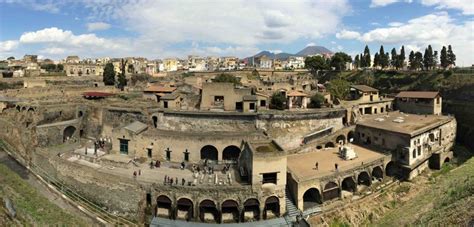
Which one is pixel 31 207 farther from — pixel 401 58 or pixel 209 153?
pixel 401 58

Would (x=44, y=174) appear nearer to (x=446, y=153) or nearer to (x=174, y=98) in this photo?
(x=174, y=98)

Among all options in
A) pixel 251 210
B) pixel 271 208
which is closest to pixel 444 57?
pixel 271 208

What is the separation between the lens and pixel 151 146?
3366 centimetres

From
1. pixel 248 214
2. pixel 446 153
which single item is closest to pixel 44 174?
pixel 248 214

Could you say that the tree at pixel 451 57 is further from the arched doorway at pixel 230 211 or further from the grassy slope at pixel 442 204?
the arched doorway at pixel 230 211

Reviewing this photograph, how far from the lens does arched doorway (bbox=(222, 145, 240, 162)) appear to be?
33969 millimetres

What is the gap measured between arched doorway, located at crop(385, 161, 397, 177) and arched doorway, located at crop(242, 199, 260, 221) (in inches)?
600

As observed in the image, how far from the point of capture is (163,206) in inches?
1072

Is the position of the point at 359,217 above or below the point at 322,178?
below

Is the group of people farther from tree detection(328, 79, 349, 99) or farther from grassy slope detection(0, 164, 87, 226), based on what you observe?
tree detection(328, 79, 349, 99)

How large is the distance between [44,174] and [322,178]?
25.6 m

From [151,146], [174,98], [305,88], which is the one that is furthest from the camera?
[305,88]

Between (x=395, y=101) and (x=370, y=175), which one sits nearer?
(x=370, y=175)

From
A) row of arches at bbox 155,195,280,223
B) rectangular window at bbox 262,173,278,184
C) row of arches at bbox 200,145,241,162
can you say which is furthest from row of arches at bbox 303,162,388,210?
row of arches at bbox 200,145,241,162
